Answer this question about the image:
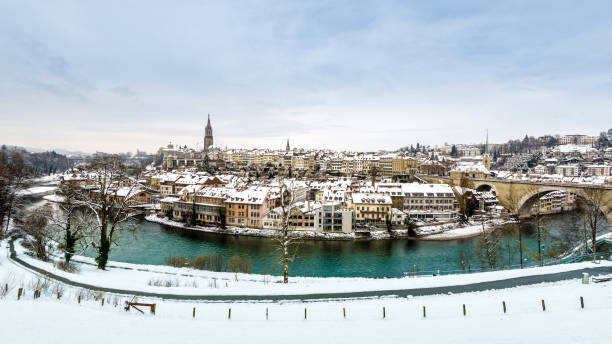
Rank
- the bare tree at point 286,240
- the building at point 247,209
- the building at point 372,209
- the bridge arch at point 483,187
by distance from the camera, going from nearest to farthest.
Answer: the bare tree at point 286,240, the building at point 247,209, the building at point 372,209, the bridge arch at point 483,187

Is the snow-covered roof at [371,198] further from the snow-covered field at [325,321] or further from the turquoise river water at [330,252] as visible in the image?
the snow-covered field at [325,321]

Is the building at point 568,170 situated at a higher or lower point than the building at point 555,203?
higher

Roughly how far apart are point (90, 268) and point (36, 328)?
9.19 m

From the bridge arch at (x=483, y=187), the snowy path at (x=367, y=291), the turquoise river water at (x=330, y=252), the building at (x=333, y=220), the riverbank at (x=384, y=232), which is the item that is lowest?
the turquoise river water at (x=330, y=252)

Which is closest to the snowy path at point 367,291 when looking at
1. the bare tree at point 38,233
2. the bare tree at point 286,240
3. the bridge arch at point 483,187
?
the bare tree at point 286,240

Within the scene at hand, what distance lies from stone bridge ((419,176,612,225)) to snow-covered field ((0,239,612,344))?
30.4 metres

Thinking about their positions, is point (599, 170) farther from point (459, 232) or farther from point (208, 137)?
point (208, 137)

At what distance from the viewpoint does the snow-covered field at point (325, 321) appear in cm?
589

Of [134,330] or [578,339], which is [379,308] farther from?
[134,330]

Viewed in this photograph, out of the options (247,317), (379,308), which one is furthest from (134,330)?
(379,308)

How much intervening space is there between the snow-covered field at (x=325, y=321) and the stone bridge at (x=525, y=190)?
30397 millimetres

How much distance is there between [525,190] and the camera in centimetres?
4100

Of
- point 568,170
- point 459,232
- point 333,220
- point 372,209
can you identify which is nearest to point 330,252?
point 333,220

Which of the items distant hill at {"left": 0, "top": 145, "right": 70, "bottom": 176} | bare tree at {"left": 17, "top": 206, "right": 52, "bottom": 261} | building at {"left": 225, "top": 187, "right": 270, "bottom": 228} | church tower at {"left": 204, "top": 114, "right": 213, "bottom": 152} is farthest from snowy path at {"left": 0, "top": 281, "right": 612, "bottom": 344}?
church tower at {"left": 204, "top": 114, "right": 213, "bottom": 152}
